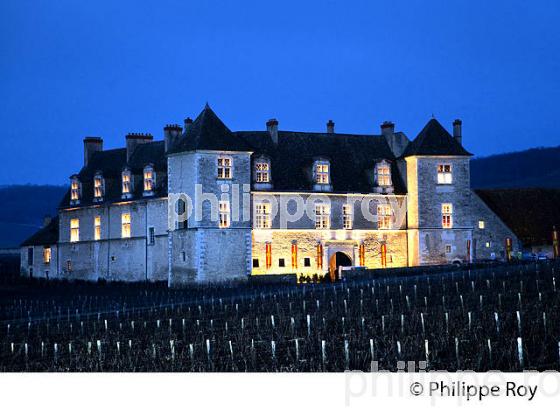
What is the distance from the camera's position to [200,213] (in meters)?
51.3

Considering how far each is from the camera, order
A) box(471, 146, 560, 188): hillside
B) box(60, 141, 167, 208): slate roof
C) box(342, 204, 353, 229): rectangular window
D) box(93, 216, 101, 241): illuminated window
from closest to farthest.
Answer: box(342, 204, 353, 229): rectangular window < box(60, 141, 167, 208): slate roof < box(93, 216, 101, 241): illuminated window < box(471, 146, 560, 188): hillside

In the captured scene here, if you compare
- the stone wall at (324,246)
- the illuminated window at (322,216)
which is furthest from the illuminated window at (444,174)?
the illuminated window at (322,216)

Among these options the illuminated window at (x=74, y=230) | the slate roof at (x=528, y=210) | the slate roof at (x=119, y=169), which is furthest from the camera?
the illuminated window at (x=74, y=230)

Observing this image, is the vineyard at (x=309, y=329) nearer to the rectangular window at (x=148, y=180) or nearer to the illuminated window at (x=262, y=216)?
the illuminated window at (x=262, y=216)

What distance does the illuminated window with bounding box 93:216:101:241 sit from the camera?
60344mm

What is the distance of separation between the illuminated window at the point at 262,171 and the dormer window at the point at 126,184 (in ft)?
28.2

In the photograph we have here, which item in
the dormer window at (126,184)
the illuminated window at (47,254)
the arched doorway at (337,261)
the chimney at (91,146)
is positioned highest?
the chimney at (91,146)

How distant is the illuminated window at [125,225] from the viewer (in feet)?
191

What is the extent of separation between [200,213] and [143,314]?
16490 millimetres

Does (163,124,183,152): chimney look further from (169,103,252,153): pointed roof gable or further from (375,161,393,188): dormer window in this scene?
(375,161,393,188): dormer window

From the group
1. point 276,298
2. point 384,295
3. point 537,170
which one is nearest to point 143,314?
point 276,298

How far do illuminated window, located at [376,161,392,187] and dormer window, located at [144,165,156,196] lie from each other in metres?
12.6

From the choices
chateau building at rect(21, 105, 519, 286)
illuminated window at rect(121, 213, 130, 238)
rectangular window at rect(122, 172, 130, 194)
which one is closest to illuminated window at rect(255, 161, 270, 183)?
chateau building at rect(21, 105, 519, 286)

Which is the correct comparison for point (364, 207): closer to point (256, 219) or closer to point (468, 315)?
point (256, 219)
